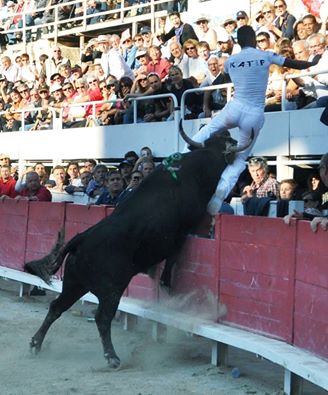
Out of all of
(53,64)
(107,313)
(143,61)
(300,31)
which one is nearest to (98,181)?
(300,31)

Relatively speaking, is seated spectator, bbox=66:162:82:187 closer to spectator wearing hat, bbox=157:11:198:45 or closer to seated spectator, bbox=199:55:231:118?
seated spectator, bbox=199:55:231:118

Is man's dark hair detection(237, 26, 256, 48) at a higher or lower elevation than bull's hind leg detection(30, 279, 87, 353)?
higher

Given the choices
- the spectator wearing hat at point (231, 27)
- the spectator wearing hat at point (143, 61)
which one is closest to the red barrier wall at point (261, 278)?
the spectator wearing hat at point (231, 27)

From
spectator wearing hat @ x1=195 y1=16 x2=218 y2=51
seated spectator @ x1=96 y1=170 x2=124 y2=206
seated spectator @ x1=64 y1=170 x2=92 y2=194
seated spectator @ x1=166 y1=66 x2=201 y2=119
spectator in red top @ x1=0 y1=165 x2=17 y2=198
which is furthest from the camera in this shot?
spectator wearing hat @ x1=195 y1=16 x2=218 y2=51

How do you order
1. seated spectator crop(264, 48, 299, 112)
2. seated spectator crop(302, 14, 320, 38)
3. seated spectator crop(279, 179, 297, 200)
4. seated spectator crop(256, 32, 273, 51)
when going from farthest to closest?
1. seated spectator crop(256, 32, 273, 51)
2. seated spectator crop(302, 14, 320, 38)
3. seated spectator crop(264, 48, 299, 112)
4. seated spectator crop(279, 179, 297, 200)

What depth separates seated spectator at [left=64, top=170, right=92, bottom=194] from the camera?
38.2 ft

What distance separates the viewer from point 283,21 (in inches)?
448

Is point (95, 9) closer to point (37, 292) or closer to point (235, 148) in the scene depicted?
point (37, 292)

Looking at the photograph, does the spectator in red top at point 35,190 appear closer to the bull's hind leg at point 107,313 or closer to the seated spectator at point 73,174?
Result: the seated spectator at point 73,174

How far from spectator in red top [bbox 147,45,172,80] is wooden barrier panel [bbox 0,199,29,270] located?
3150 mm

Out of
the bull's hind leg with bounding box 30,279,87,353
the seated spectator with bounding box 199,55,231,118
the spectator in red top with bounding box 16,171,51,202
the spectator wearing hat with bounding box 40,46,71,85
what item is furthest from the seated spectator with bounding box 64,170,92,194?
the spectator wearing hat with bounding box 40,46,71,85

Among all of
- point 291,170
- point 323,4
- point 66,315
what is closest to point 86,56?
point 323,4

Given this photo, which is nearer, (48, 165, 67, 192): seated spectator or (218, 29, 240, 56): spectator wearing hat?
(218, 29, 240, 56): spectator wearing hat

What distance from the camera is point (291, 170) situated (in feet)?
33.7
